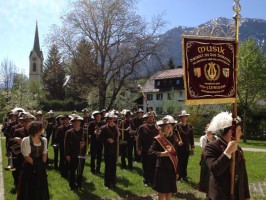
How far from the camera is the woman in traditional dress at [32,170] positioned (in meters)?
6.34

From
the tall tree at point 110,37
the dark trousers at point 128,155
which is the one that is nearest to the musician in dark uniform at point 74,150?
the dark trousers at point 128,155

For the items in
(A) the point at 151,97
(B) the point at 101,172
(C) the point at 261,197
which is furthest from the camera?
(A) the point at 151,97

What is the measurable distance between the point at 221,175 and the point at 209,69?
1448mm

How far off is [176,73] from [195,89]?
54110 mm

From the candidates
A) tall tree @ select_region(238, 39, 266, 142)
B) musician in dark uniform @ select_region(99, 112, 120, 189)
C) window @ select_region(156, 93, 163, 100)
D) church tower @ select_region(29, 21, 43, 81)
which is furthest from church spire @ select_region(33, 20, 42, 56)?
musician in dark uniform @ select_region(99, 112, 120, 189)

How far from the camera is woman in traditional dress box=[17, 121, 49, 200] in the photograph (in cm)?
634

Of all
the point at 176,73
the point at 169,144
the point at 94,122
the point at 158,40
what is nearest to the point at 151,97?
the point at 176,73

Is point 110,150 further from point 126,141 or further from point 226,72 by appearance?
point 226,72

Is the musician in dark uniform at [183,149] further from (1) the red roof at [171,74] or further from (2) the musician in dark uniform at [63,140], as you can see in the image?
(1) the red roof at [171,74]

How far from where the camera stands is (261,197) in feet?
29.4

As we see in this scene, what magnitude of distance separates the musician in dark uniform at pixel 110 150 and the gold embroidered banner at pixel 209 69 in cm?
556

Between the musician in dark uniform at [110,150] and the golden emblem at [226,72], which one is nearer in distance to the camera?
the golden emblem at [226,72]

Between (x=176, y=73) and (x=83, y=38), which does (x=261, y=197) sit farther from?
(x=176, y=73)

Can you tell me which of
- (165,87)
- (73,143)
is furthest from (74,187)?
(165,87)
